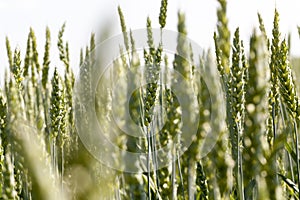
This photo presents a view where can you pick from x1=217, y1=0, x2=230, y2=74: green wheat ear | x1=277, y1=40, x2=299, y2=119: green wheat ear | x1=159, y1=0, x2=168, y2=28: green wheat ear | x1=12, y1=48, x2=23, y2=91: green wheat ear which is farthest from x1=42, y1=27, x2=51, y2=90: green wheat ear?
x1=217, y1=0, x2=230, y2=74: green wheat ear

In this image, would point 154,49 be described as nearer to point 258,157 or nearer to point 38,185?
point 258,157

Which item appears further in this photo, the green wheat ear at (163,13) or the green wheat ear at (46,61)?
the green wheat ear at (46,61)

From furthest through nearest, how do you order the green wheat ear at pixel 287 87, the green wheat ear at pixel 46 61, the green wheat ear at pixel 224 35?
the green wheat ear at pixel 46 61, the green wheat ear at pixel 287 87, the green wheat ear at pixel 224 35

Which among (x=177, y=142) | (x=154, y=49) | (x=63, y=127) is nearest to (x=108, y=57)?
(x=177, y=142)

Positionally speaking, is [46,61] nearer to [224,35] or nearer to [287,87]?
[287,87]

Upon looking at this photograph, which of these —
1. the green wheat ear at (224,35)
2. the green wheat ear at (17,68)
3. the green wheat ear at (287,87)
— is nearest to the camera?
the green wheat ear at (224,35)

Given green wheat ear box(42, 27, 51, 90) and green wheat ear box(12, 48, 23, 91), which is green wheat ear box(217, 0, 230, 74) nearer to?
green wheat ear box(12, 48, 23, 91)

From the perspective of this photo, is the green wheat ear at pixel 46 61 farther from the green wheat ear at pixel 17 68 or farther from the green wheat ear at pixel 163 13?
the green wheat ear at pixel 163 13

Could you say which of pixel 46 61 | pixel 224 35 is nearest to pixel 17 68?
pixel 46 61

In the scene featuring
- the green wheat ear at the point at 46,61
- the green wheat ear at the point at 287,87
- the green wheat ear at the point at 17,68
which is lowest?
the green wheat ear at the point at 287,87

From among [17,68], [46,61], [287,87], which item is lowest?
[287,87]

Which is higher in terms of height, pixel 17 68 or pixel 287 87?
pixel 17 68

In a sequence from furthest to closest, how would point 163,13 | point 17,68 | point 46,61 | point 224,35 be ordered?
point 46,61 → point 163,13 → point 17,68 → point 224,35

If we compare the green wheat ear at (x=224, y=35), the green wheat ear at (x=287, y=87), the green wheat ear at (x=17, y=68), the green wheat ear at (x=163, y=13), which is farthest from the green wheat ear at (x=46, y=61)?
the green wheat ear at (x=224, y=35)
